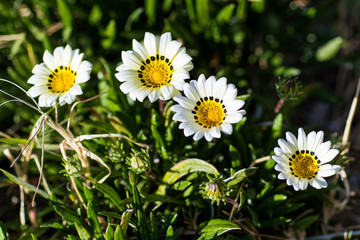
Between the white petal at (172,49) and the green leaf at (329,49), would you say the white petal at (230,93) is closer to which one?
the white petal at (172,49)

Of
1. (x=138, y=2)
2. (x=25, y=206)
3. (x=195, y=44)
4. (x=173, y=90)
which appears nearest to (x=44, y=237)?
(x=25, y=206)

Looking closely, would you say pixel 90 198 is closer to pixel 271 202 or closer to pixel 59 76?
pixel 59 76

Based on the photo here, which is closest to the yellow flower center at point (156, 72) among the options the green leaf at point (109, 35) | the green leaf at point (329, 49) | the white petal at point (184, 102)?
the white petal at point (184, 102)

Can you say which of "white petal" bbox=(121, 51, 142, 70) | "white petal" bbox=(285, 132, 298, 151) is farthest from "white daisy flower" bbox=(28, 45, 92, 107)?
"white petal" bbox=(285, 132, 298, 151)

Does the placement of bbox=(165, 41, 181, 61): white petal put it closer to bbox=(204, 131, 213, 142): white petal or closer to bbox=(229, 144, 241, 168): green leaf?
bbox=(204, 131, 213, 142): white petal

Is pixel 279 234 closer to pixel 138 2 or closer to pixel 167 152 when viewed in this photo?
pixel 167 152
